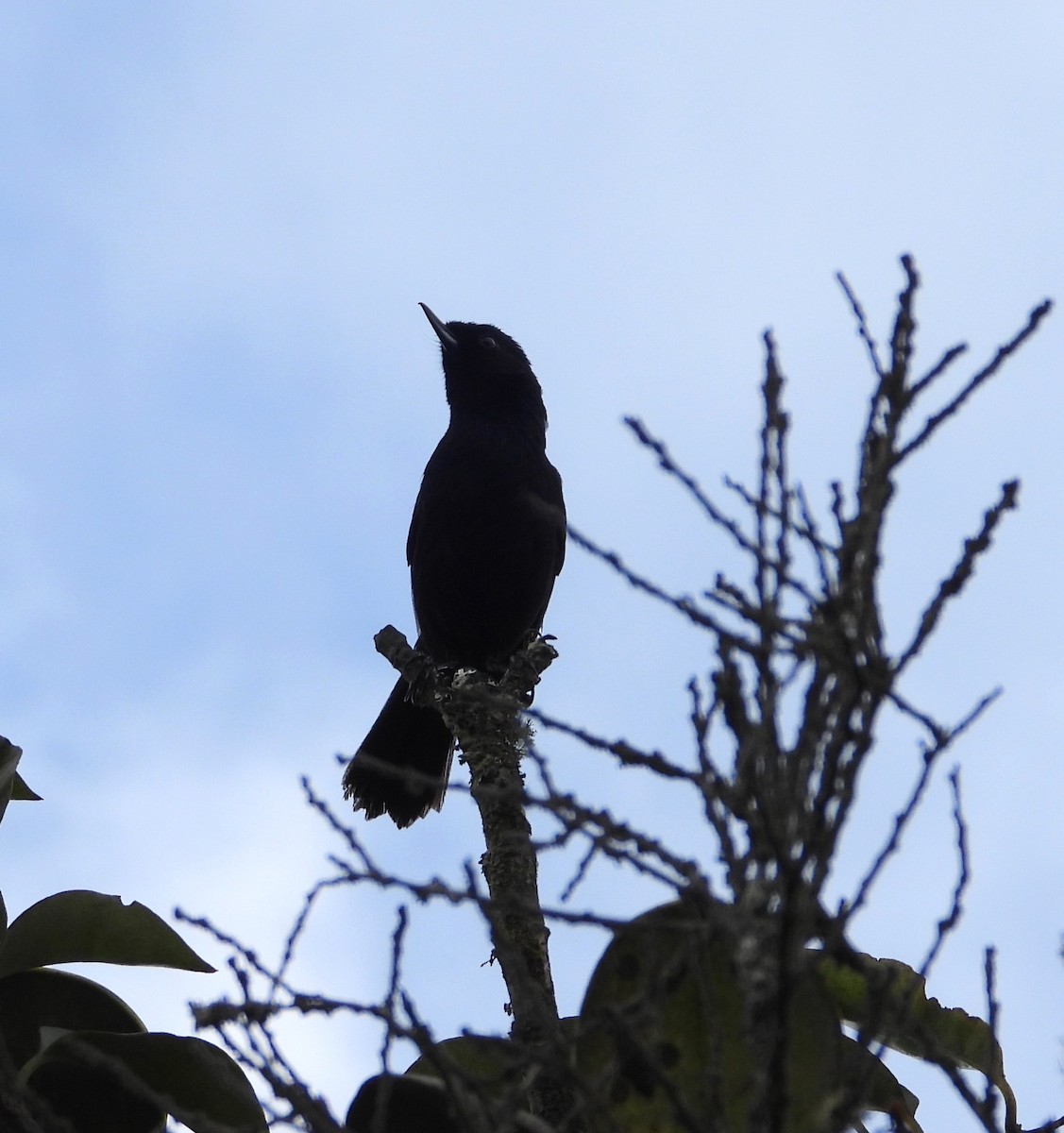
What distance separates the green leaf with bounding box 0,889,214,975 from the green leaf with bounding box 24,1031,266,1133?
0.20m

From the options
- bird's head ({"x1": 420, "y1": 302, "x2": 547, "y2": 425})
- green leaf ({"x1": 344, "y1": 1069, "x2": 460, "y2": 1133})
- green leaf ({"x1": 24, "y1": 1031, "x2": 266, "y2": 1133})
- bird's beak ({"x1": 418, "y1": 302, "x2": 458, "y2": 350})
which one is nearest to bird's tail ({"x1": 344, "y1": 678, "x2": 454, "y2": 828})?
bird's head ({"x1": 420, "y1": 302, "x2": 547, "y2": 425})

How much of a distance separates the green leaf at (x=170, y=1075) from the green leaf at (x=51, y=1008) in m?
0.14

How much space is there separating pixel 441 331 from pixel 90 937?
6.51m

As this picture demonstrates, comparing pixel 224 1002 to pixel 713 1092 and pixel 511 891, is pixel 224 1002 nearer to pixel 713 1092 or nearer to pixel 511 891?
pixel 713 1092

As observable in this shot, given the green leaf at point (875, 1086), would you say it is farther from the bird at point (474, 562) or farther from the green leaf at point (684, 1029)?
the bird at point (474, 562)

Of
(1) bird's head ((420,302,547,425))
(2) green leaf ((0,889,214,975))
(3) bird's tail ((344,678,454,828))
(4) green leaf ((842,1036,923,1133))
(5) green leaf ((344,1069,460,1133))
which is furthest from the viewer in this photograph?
(1) bird's head ((420,302,547,425))

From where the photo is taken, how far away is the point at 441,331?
29.8ft

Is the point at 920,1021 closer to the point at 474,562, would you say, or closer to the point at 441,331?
the point at 474,562

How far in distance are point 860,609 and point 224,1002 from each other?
1163 mm

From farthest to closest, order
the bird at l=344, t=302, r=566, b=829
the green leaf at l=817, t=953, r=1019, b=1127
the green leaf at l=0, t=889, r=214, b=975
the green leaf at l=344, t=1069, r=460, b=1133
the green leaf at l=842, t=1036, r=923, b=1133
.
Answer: the bird at l=344, t=302, r=566, b=829 → the green leaf at l=0, t=889, r=214, b=975 → the green leaf at l=344, t=1069, r=460, b=1133 → the green leaf at l=817, t=953, r=1019, b=1127 → the green leaf at l=842, t=1036, r=923, b=1133

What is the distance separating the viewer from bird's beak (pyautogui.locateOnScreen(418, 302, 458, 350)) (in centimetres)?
898

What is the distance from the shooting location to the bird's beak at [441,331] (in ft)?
29.5

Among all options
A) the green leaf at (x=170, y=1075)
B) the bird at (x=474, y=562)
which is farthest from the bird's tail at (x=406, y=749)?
the green leaf at (x=170, y=1075)

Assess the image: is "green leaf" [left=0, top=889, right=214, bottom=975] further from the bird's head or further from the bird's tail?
the bird's head
